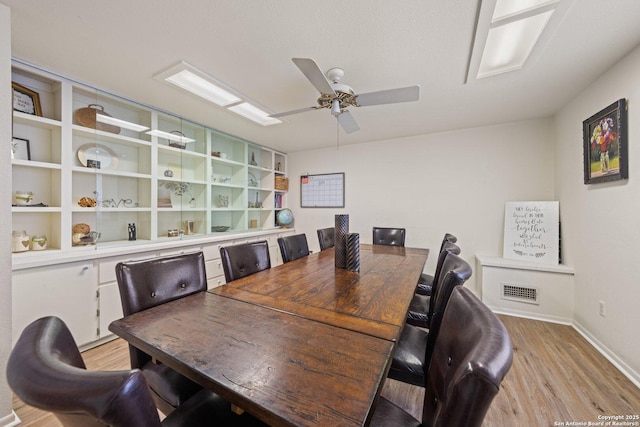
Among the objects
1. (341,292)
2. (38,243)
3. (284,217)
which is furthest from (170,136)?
(341,292)

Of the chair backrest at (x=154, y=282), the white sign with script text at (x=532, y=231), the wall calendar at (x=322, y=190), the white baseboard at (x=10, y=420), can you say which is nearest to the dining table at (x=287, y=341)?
the chair backrest at (x=154, y=282)

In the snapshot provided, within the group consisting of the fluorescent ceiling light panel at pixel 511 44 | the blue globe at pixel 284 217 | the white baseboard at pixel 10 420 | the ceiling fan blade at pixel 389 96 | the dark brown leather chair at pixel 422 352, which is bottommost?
the white baseboard at pixel 10 420

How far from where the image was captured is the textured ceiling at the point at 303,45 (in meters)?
1.44

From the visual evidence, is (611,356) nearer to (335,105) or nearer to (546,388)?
(546,388)

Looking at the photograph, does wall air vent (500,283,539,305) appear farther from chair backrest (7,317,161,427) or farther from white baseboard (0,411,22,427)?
white baseboard (0,411,22,427)

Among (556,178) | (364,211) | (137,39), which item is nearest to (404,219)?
(364,211)

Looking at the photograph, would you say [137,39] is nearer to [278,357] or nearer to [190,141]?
[190,141]

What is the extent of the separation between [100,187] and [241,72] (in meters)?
1.98

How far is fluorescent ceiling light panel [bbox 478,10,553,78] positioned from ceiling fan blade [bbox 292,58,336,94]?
1.10m

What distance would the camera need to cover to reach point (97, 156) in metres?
2.57

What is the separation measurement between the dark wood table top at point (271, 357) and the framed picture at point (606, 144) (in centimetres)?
241

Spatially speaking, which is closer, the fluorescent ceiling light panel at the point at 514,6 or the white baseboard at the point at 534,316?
the fluorescent ceiling light panel at the point at 514,6

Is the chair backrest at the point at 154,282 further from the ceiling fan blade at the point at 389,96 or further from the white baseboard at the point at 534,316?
the white baseboard at the point at 534,316

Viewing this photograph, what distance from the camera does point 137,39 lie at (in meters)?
1.68
